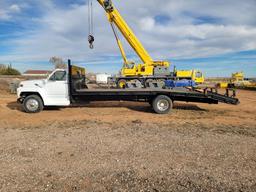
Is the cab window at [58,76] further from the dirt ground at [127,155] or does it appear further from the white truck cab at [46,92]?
the dirt ground at [127,155]

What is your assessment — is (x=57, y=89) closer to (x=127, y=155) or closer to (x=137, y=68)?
(x=127, y=155)

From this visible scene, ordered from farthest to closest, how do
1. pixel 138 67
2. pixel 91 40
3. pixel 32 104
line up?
pixel 138 67
pixel 91 40
pixel 32 104

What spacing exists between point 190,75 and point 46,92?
16233 mm

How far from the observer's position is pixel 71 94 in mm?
11062

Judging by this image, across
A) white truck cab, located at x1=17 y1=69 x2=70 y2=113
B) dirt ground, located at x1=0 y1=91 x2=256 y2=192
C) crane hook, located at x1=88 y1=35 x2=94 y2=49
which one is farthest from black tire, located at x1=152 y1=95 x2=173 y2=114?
crane hook, located at x1=88 y1=35 x2=94 y2=49

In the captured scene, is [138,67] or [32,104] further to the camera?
[138,67]

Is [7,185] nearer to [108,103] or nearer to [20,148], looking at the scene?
[20,148]

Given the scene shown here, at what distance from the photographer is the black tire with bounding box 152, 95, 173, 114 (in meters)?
11.0

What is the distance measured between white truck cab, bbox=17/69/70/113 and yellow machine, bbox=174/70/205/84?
Result: 562 inches

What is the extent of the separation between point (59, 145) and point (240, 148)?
4224 millimetres

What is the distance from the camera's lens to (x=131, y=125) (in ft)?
28.1

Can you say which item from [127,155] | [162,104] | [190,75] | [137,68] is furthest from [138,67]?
[127,155]

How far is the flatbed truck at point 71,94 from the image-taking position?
11.0 metres

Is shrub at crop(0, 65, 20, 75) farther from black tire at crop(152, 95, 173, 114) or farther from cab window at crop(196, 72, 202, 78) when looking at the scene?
black tire at crop(152, 95, 173, 114)
